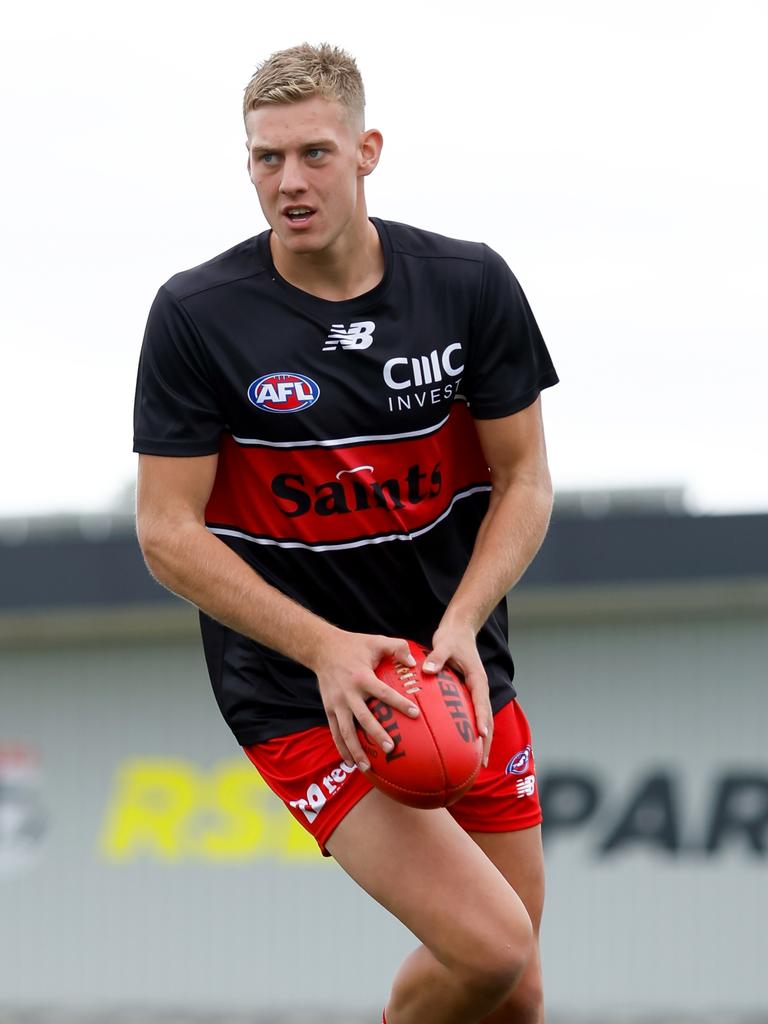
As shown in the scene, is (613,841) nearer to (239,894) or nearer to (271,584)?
(239,894)

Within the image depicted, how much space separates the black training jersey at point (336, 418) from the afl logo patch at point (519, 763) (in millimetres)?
486

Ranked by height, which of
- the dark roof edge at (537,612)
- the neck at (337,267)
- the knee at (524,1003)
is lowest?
the dark roof edge at (537,612)

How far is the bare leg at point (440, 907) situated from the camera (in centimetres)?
382

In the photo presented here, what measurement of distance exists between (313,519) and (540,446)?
69 centimetres

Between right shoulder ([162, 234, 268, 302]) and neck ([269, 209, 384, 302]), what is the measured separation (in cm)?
6

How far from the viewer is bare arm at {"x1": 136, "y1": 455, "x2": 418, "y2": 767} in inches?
149

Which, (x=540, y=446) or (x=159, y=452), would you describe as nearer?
(x=159, y=452)

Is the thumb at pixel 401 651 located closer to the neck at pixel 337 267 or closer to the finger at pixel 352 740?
the finger at pixel 352 740

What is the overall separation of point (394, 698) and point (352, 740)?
0.48 feet

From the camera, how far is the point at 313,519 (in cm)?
421

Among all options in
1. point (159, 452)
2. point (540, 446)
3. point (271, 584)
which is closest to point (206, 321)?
point (159, 452)

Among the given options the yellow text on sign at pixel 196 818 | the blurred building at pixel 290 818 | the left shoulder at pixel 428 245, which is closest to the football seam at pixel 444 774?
the left shoulder at pixel 428 245


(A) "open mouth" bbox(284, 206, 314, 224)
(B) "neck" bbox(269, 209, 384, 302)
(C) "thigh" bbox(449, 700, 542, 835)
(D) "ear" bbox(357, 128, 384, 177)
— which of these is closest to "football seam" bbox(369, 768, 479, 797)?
(C) "thigh" bbox(449, 700, 542, 835)

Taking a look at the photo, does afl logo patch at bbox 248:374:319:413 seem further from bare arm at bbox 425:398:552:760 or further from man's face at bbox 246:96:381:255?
bare arm at bbox 425:398:552:760
